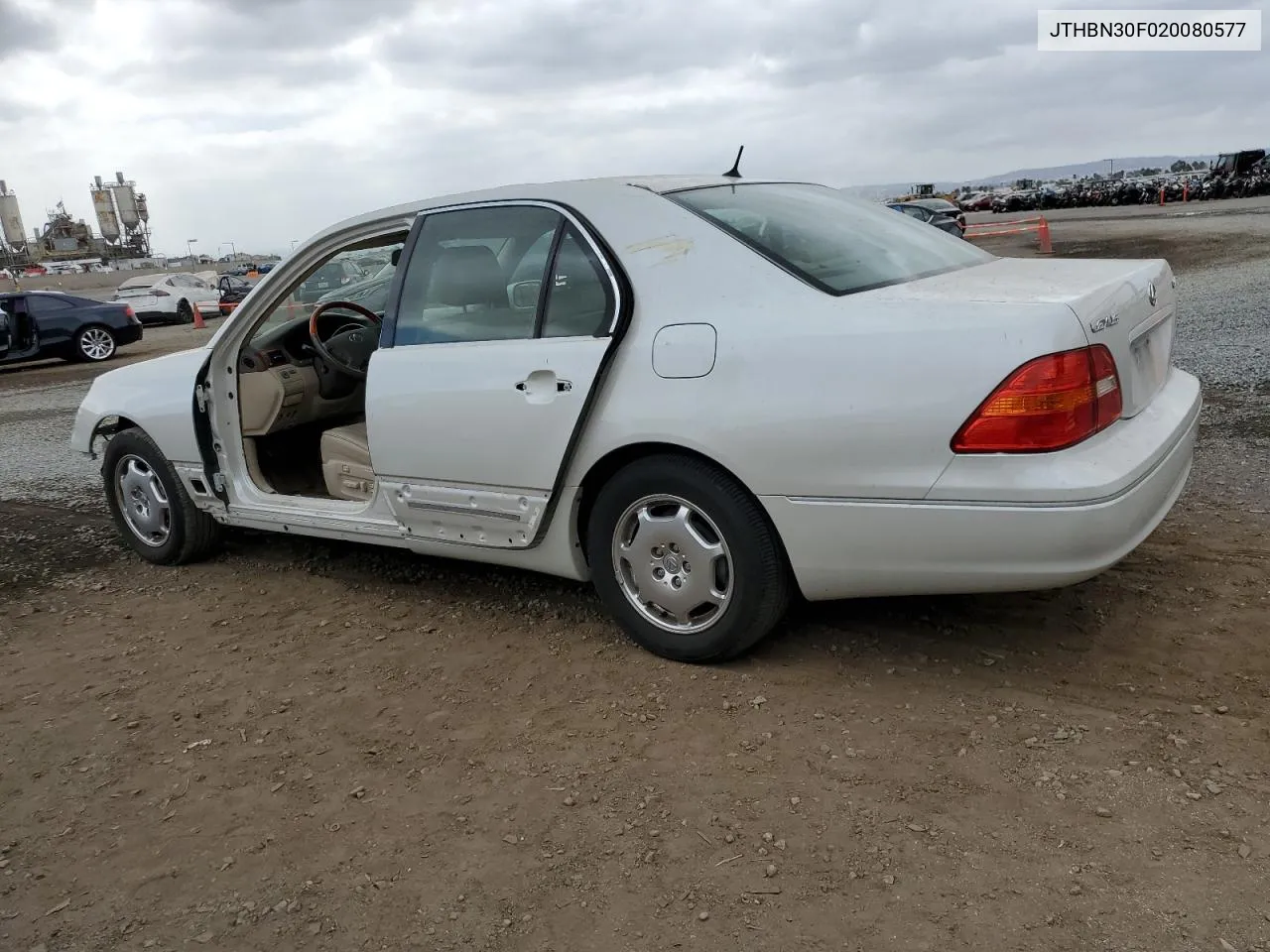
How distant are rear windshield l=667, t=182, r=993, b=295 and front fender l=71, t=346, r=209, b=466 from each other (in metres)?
2.60

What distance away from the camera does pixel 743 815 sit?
2.64 meters

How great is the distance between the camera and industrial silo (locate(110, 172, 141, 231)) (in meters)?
114

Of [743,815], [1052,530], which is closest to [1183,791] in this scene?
[1052,530]

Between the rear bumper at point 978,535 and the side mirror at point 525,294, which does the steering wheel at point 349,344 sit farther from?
the rear bumper at point 978,535

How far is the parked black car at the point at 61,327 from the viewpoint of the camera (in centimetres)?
1612

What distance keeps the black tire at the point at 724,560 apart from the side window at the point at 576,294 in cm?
51

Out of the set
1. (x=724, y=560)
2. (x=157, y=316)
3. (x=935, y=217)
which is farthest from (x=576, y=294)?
(x=157, y=316)

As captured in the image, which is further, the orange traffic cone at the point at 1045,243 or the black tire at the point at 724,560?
the orange traffic cone at the point at 1045,243

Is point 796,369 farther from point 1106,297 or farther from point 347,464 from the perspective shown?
point 347,464

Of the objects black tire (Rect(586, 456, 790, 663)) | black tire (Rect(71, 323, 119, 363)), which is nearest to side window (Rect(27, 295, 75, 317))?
black tire (Rect(71, 323, 119, 363))

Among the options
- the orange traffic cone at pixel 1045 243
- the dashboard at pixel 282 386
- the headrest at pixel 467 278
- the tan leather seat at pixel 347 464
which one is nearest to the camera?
the headrest at pixel 467 278

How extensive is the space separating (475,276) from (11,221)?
133094 millimetres

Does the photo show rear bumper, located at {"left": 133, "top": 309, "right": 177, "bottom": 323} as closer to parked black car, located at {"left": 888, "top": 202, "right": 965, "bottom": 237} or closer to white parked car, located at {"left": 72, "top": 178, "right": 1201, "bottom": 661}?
parked black car, located at {"left": 888, "top": 202, "right": 965, "bottom": 237}

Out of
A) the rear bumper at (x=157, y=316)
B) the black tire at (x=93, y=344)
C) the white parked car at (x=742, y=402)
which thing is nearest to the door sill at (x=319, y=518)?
the white parked car at (x=742, y=402)
